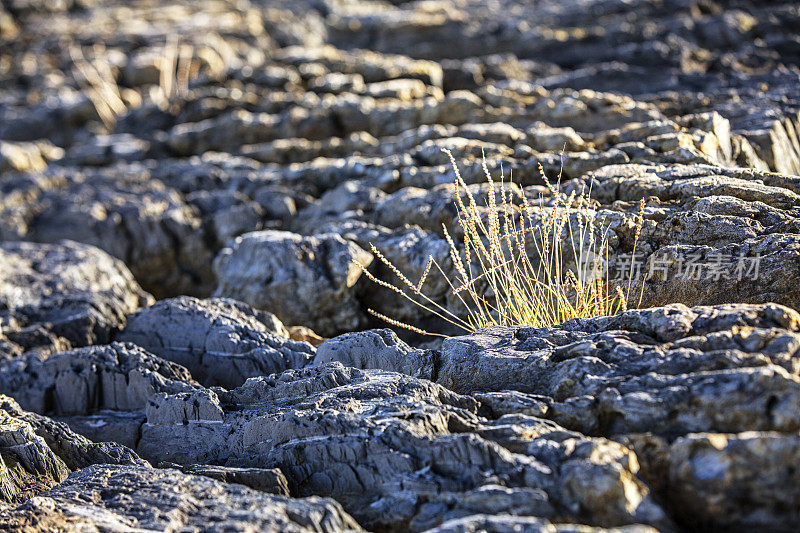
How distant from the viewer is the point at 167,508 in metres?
3.41

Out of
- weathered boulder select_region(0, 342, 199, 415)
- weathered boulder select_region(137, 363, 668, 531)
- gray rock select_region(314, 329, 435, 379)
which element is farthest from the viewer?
weathered boulder select_region(0, 342, 199, 415)

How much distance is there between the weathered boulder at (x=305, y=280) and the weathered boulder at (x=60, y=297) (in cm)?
118

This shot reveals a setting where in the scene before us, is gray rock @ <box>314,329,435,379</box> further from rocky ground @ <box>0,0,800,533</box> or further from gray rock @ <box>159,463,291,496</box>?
gray rock @ <box>159,463,291,496</box>

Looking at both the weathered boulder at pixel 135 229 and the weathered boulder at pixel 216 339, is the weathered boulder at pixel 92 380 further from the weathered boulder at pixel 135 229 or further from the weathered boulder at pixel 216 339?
the weathered boulder at pixel 135 229

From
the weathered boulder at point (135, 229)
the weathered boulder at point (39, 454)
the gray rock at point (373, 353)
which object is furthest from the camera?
the weathered boulder at point (135, 229)

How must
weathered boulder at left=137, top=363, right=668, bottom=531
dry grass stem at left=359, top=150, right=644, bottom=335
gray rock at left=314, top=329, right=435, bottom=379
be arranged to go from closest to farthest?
weathered boulder at left=137, top=363, right=668, bottom=531 < gray rock at left=314, top=329, right=435, bottom=379 < dry grass stem at left=359, top=150, right=644, bottom=335

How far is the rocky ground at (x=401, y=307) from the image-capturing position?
3264 mm

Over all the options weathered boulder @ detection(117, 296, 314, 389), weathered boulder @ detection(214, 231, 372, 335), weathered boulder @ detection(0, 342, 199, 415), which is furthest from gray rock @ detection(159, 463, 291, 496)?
weathered boulder @ detection(214, 231, 372, 335)

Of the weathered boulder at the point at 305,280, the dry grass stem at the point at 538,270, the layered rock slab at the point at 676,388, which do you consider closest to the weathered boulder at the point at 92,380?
the dry grass stem at the point at 538,270

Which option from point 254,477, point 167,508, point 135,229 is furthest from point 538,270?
point 135,229

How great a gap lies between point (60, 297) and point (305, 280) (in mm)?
2194

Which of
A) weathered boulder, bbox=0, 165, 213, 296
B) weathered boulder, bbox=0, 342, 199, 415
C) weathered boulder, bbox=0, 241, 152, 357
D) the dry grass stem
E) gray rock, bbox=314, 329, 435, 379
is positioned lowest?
weathered boulder, bbox=0, 165, 213, 296

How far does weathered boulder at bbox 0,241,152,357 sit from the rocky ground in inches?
1.2

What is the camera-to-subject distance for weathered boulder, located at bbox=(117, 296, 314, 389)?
5508 mm
